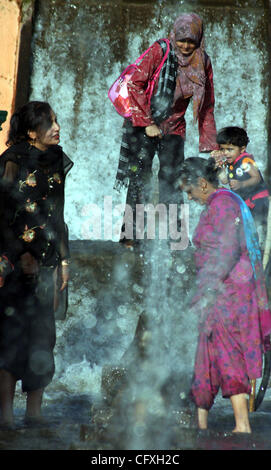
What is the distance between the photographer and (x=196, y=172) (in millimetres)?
3566

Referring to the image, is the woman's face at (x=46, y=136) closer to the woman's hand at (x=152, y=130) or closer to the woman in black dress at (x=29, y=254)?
the woman in black dress at (x=29, y=254)

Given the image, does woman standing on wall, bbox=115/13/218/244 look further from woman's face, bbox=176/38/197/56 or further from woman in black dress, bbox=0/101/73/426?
woman in black dress, bbox=0/101/73/426

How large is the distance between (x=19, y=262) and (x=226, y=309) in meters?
1.27

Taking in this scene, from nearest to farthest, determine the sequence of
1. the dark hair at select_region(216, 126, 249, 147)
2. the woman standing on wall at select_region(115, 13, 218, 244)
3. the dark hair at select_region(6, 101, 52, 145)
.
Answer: the dark hair at select_region(6, 101, 52, 145)
the woman standing on wall at select_region(115, 13, 218, 244)
the dark hair at select_region(216, 126, 249, 147)

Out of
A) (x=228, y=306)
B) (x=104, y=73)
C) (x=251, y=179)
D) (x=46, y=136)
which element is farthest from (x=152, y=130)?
(x=104, y=73)

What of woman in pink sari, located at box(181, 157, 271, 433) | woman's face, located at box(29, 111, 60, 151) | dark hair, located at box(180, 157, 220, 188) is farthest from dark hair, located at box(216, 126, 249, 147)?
woman's face, located at box(29, 111, 60, 151)

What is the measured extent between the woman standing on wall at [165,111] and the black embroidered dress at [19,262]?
4.15 ft

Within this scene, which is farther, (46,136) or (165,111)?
(165,111)

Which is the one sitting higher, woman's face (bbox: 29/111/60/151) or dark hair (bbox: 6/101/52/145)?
dark hair (bbox: 6/101/52/145)

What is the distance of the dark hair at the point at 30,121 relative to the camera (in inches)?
136

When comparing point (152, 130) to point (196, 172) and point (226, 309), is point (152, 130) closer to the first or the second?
point (196, 172)

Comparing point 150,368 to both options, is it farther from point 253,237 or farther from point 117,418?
point 253,237

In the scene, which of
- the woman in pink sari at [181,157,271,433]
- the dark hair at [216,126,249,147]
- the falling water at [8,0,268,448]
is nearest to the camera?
the woman in pink sari at [181,157,271,433]

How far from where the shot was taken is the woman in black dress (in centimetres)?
333
